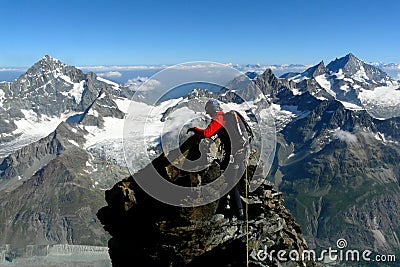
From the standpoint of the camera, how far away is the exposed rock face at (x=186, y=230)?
24328mm

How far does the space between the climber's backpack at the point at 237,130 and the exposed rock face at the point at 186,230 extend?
73.9 inches

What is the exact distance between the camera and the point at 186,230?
24391 mm

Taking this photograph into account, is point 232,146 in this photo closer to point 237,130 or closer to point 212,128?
point 237,130

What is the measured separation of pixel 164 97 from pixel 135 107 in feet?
7.15

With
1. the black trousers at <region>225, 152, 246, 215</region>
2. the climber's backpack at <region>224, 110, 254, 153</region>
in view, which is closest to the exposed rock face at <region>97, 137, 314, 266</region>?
→ the black trousers at <region>225, 152, 246, 215</region>

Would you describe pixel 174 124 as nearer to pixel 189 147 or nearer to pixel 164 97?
pixel 189 147

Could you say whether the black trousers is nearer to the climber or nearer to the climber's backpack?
the climber

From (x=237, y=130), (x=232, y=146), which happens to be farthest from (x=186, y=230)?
(x=237, y=130)

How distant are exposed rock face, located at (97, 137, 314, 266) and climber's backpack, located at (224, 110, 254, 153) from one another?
6.16 feet

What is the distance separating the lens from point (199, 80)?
75.7 ft

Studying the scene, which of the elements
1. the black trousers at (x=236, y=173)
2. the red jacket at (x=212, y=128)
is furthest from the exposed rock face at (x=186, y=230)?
the red jacket at (x=212, y=128)

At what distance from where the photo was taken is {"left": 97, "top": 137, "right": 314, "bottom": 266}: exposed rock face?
79.8 ft

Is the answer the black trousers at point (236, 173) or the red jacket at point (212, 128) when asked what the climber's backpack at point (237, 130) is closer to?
the black trousers at point (236, 173)

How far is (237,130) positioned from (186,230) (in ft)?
22.6
